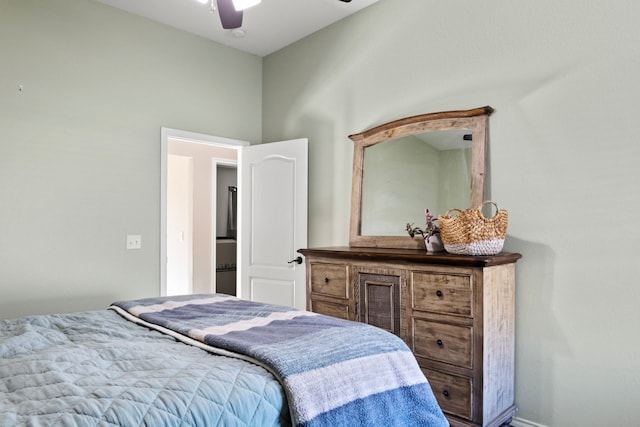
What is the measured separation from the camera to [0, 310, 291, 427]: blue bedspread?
1.03 meters

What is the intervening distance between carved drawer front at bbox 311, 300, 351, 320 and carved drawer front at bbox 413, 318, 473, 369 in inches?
19.8

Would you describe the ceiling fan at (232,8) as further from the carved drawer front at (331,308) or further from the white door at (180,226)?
the white door at (180,226)

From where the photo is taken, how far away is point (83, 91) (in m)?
3.23

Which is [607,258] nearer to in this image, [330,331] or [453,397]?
[453,397]

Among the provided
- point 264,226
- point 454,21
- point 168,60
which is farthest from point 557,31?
point 168,60

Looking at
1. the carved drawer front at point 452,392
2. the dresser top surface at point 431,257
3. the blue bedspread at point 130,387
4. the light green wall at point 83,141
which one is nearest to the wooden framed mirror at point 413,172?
the dresser top surface at point 431,257

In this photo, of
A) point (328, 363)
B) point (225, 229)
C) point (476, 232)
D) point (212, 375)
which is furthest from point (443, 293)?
point (225, 229)

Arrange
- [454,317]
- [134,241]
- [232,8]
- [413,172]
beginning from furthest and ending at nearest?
[134,241] → [413,172] → [454,317] → [232,8]

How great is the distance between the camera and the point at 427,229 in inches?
106

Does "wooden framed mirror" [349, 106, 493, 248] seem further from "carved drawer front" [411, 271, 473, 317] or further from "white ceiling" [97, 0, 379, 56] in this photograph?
"white ceiling" [97, 0, 379, 56]

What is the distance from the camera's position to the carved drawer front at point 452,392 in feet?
7.23

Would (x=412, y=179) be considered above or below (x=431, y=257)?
above

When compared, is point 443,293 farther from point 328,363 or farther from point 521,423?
point 328,363

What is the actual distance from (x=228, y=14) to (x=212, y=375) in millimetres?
1702
